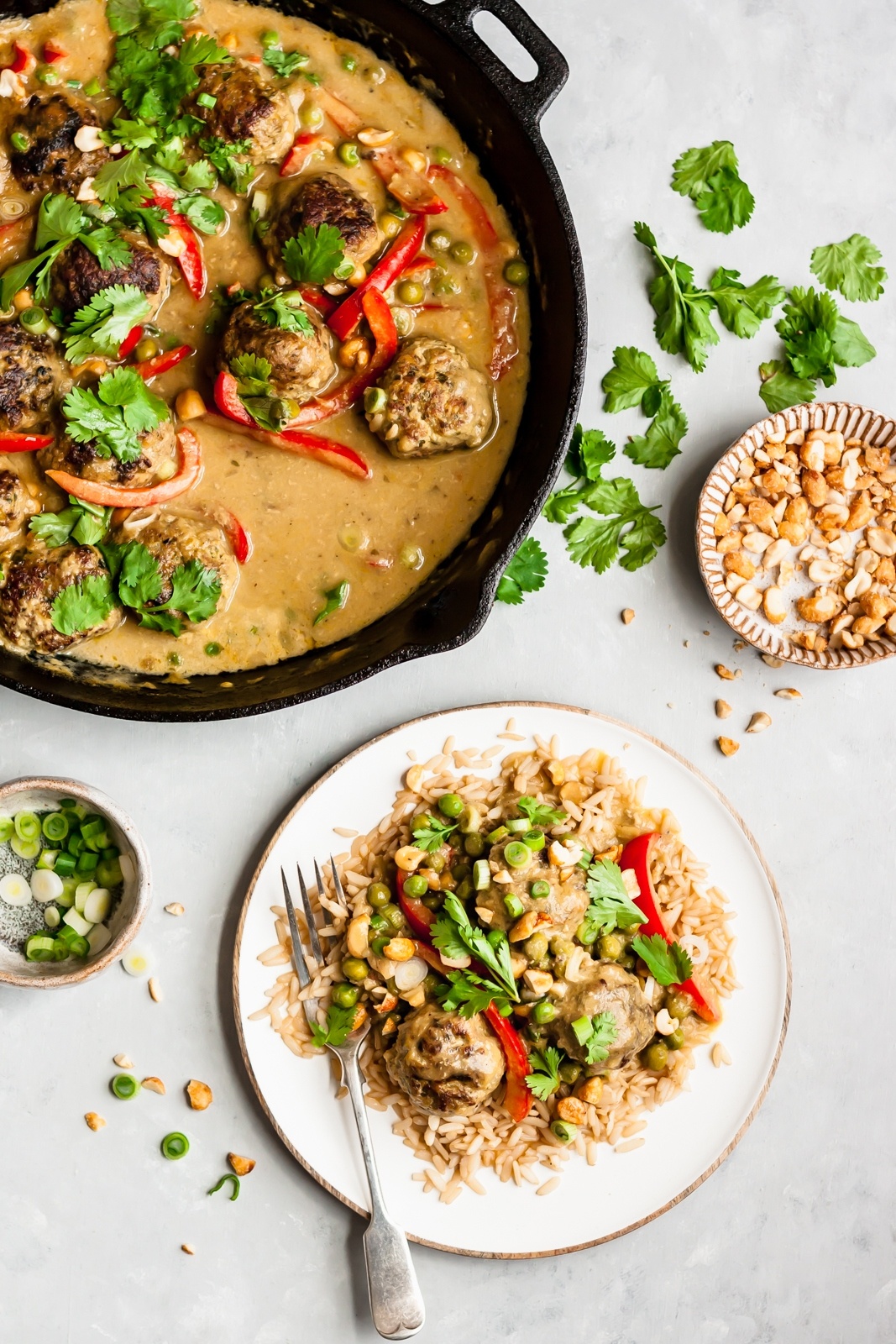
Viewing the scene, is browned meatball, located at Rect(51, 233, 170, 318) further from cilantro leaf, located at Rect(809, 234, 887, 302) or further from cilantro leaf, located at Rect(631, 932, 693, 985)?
cilantro leaf, located at Rect(631, 932, 693, 985)

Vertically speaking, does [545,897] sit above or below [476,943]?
above

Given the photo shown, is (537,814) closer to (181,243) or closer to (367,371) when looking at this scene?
(367,371)

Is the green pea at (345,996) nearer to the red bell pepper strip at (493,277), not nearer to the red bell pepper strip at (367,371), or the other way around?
the red bell pepper strip at (367,371)

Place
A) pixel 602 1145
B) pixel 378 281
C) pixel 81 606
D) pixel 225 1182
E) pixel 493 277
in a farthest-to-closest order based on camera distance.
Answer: pixel 225 1182 → pixel 602 1145 → pixel 493 277 → pixel 378 281 → pixel 81 606

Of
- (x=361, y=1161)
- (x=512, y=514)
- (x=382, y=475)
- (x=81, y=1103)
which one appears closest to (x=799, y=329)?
(x=512, y=514)

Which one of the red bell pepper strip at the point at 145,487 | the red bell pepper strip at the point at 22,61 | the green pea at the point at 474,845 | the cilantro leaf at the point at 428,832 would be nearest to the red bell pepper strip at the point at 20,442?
the red bell pepper strip at the point at 145,487

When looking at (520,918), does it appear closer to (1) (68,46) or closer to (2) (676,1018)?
(2) (676,1018)

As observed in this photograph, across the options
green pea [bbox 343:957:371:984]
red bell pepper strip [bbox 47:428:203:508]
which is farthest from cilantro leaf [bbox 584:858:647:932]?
red bell pepper strip [bbox 47:428:203:508]

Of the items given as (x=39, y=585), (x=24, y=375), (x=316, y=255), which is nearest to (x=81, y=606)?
(x=39, y=585)
